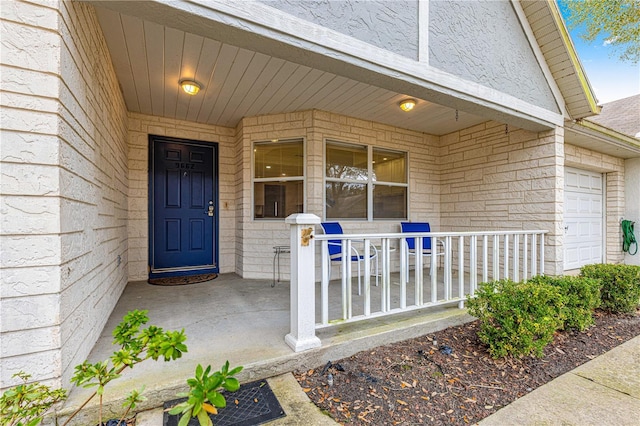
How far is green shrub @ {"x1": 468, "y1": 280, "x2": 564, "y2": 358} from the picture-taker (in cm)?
214

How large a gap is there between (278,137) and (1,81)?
3060 mm

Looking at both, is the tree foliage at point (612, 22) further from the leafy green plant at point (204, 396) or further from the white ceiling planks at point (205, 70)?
the leafy green plant at point (204, 396)

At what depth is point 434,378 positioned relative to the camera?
1.94 meters

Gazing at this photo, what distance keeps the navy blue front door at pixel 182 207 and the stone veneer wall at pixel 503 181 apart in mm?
3935

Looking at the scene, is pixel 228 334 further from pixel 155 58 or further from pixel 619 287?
pixel 619 287

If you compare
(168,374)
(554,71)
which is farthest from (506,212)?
(168,374)

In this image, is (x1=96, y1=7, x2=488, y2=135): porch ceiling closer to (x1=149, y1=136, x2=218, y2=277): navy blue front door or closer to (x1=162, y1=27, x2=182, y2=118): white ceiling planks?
(x1=162, y1=27, x2=182, y2=118): white ceiling planks

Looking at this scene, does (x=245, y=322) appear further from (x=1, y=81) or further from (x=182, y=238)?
(x=182, y=238)

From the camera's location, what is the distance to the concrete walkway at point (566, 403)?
1.55 metres

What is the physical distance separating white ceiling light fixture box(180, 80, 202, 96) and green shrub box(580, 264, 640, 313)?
4785 millimetres

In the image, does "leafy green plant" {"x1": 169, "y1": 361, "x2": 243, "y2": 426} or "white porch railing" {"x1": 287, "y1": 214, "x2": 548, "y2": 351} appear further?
"white porch railing" {"x1": 287, "y1": 214, "x2": 548, "y2": 351}

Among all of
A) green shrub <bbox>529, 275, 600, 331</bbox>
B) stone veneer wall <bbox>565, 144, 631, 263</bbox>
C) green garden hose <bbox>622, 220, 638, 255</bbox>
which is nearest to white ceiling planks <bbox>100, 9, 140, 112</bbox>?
green shrub <bbox>529, 275, 600, 331</bbox>

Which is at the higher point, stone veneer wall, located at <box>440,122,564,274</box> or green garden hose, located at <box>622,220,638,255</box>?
stone veneer wall, located at <box>440,122,564,274</box>

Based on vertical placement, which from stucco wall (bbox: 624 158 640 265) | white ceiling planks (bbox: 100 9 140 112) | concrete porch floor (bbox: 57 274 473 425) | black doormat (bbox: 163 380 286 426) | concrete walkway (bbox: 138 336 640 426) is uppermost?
white ceiling planks (bbox: 100 9 140 112)
